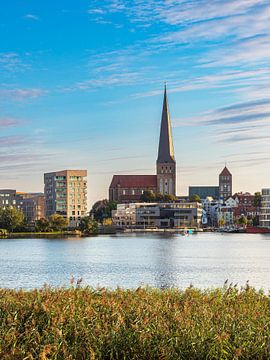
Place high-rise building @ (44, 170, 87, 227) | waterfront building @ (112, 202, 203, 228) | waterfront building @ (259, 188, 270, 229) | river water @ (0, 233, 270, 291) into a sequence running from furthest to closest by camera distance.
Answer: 1. waterfront building @ (112, 202, 203, 228)
2. high-rise building @ (44, 170, 87, 227)
3. waterfront building @ (259, 188, 270, 229)
4. river water @ (0, 233, 270, 291)

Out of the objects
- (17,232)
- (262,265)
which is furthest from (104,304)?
(17,232)

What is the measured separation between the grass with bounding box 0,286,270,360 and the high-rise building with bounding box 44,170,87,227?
160 meters

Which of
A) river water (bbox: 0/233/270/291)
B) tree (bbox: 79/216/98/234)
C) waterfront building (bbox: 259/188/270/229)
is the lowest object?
river water (bbox: 0/233/270/291)

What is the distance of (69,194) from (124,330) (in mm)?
164297

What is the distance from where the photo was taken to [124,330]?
1306 centimetres

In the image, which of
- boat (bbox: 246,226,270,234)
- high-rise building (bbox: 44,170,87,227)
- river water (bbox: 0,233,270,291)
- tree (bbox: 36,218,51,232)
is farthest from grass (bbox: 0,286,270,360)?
high-rise building (bbox: 44,170,87,227)

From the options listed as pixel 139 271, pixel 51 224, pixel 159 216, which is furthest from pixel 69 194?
pixel 139 271

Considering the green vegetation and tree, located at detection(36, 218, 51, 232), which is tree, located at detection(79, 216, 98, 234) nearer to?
the green vegetation

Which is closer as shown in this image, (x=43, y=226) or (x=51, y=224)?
(x=43, y=226)

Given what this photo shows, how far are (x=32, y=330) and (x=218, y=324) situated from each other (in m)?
3.77

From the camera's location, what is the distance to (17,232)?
132 meters

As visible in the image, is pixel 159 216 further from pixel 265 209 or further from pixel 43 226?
pixel 43 226

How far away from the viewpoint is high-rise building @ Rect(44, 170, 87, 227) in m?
177

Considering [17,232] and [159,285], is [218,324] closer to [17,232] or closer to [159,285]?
[159,285]
